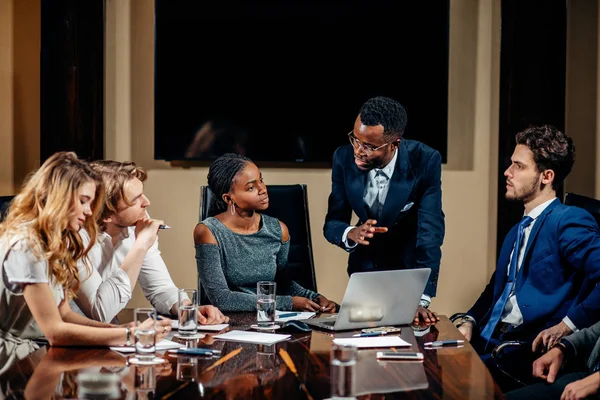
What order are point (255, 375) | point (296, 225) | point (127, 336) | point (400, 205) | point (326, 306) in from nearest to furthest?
point (255, 375) → point (127, 336) → point (326, 306) → point (400, 205) → point (296, 225)

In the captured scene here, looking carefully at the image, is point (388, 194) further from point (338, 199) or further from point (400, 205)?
point (338, 199)

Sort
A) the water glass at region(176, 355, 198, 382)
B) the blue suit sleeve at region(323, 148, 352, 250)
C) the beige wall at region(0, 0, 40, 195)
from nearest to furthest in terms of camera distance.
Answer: the water glass at region(176, 355, 198, 382)
the blue suit sleeve at region(323, 148, 352, 250)
the beige wall at region(0, 0, 40, 195)

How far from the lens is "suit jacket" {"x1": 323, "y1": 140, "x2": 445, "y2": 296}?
3062mm

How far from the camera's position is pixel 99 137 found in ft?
14.2

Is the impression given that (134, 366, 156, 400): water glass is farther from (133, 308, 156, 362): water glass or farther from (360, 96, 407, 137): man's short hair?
(360, 96, 407, 137): man's short hair

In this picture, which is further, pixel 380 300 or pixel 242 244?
pixel 242 244

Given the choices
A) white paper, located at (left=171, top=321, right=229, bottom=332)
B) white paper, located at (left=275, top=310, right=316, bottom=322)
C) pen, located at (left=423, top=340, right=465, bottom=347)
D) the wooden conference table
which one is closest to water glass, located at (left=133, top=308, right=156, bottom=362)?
the wooden conference table

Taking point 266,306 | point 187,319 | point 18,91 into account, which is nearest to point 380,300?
point 266,306

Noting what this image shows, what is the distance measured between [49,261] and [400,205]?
145 centimetres

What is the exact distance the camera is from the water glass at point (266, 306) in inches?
93.3

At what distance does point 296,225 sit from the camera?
336 cm

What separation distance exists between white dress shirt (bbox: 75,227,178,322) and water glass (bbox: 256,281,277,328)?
0.42 m

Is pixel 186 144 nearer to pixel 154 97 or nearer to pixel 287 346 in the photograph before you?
pixel 154 97

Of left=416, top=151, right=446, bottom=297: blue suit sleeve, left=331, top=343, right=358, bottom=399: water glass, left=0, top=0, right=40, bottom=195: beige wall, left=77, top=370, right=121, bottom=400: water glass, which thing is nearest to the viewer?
left=331, top=343, right=358, bottom=399: water glass
